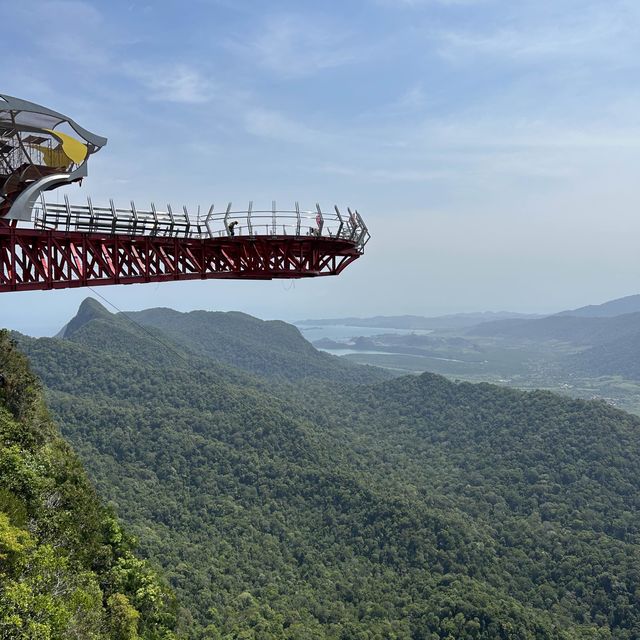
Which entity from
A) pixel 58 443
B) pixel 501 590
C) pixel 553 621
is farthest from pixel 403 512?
pixel 58 443

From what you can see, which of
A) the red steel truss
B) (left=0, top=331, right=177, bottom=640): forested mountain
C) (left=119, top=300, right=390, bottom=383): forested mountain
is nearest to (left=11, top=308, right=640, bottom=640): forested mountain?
(left=0, top=331, right=177, bottom=640): forested mountain

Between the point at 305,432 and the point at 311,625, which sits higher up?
the point at 305,432

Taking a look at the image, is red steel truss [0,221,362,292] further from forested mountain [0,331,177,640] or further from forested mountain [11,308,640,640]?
forested mountain [11,308,640,640]

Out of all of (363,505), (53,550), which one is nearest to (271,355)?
(363,505)

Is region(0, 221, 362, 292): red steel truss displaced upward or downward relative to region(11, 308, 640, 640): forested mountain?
upward

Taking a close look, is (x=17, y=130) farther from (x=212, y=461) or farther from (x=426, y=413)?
(x=426, y=413)

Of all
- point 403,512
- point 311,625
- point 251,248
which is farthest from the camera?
point 403,512

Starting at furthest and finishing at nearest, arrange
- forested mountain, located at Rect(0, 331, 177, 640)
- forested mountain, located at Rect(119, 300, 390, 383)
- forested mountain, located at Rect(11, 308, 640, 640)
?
1. forested mountain, located at Rect(119, 300, 390, 383)
2. forested mountain, located at Rect(11, 308, 640, 640)
3. forested mountain, located at Rect(0, 331, 177, 640)
